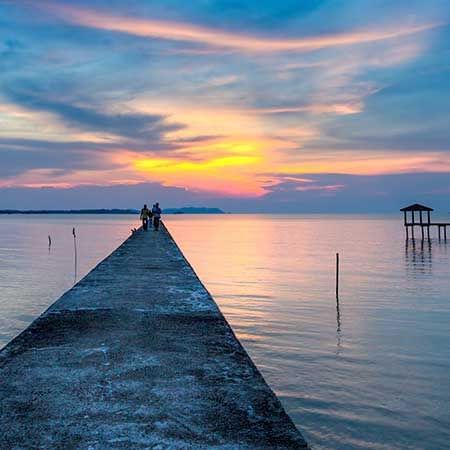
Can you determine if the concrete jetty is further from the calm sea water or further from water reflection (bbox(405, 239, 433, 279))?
water reflection (bbox(405, 239, 433, 279))

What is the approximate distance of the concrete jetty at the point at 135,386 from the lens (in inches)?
112

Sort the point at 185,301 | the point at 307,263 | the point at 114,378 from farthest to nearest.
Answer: the point at 307,263
the point at 185,301
the point at 114,378

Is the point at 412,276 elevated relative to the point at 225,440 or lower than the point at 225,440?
lower

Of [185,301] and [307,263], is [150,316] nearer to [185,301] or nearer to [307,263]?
[185,301]

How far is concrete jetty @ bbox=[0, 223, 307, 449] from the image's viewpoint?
286cm

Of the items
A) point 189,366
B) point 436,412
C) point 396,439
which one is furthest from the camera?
point 436,412

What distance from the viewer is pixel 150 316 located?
6203 mm

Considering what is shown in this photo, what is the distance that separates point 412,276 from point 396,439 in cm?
1847

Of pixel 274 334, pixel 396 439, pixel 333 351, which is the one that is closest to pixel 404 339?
pixel 333 351

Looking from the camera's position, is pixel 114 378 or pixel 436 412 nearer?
pixel 114 378

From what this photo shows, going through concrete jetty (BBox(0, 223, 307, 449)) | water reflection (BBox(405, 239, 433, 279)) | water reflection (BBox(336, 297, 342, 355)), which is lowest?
water reflection (BBox(405, 239, 433, 279))

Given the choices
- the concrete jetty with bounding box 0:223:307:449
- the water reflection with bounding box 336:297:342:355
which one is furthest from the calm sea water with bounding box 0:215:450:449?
the concrete jetty with bounding box 0:223:307:449

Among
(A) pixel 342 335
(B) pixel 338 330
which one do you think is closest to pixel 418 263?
(B) pixel 338 330

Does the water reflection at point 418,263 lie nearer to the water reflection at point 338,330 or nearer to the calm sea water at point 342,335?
the calm sea water at point 342,335
